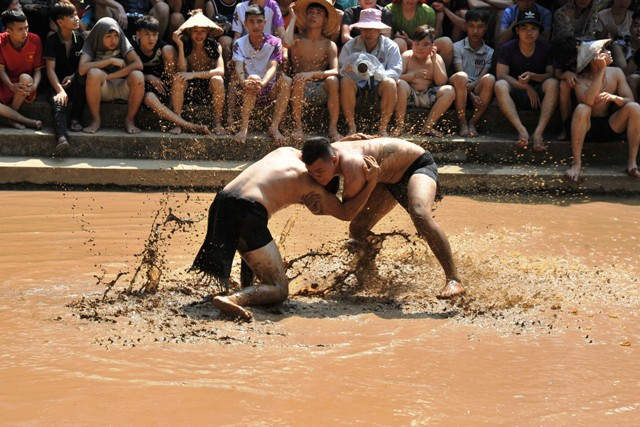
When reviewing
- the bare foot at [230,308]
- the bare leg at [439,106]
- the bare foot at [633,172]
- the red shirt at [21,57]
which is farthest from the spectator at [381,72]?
the bare foot at [230,308]

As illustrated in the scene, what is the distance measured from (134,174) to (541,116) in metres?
4.27

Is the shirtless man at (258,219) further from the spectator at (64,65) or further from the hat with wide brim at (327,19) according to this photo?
the hat with wide brim at (327,19)

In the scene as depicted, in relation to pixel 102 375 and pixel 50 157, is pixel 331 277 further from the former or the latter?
pixel 50 157

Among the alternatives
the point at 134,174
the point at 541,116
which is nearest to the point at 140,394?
the point at 134,174

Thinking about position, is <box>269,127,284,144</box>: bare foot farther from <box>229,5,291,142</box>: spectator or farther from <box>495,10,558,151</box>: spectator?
<box>495,10,558,151</box>: spectator

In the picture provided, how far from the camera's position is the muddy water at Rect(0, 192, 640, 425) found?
4664 mm

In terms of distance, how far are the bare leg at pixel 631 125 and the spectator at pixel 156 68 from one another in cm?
425

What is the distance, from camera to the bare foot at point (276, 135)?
9.96 meters

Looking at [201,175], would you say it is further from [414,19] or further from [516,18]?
[516,18]

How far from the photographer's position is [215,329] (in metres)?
5.65

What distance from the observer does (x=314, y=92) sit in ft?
33.8

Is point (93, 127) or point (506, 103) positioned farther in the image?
point (506, 103)

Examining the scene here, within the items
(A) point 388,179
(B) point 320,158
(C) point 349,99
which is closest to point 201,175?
(C) point 349,99

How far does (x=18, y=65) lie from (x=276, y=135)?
281 centimetres
